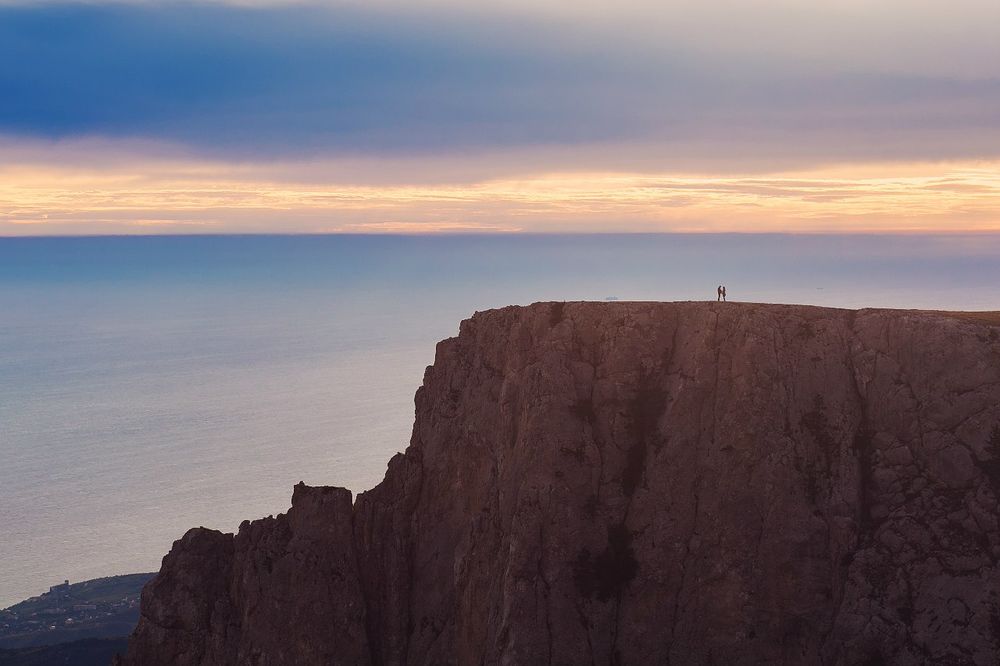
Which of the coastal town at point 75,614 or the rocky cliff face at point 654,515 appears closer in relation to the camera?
the rocky cliff face at point 654,515

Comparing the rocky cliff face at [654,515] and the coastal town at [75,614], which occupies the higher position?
the rocky cliff face at [654,515]

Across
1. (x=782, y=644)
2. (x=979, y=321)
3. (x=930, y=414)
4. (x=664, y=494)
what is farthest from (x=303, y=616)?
(x=979, y=321)

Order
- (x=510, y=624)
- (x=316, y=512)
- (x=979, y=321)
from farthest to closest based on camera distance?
(x=316, y=512)
(x=979, y=321)
(x=510, y=624)

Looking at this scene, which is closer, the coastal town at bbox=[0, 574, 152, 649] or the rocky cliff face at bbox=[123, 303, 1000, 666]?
the rocky cliff face at bbox=[123, 303, 1000, 666]

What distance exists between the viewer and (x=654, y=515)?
174ft

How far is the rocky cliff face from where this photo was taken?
5000cm

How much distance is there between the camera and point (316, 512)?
5944cm

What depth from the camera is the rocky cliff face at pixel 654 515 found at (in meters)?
50.0

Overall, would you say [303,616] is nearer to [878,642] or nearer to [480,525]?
[480,525]

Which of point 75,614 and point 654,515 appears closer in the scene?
point 654,515

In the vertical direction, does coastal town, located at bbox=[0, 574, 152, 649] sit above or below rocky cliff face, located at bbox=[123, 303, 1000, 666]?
below

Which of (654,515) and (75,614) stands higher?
(654,515)

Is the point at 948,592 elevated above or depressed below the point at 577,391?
below

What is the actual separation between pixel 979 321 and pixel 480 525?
2671cm
